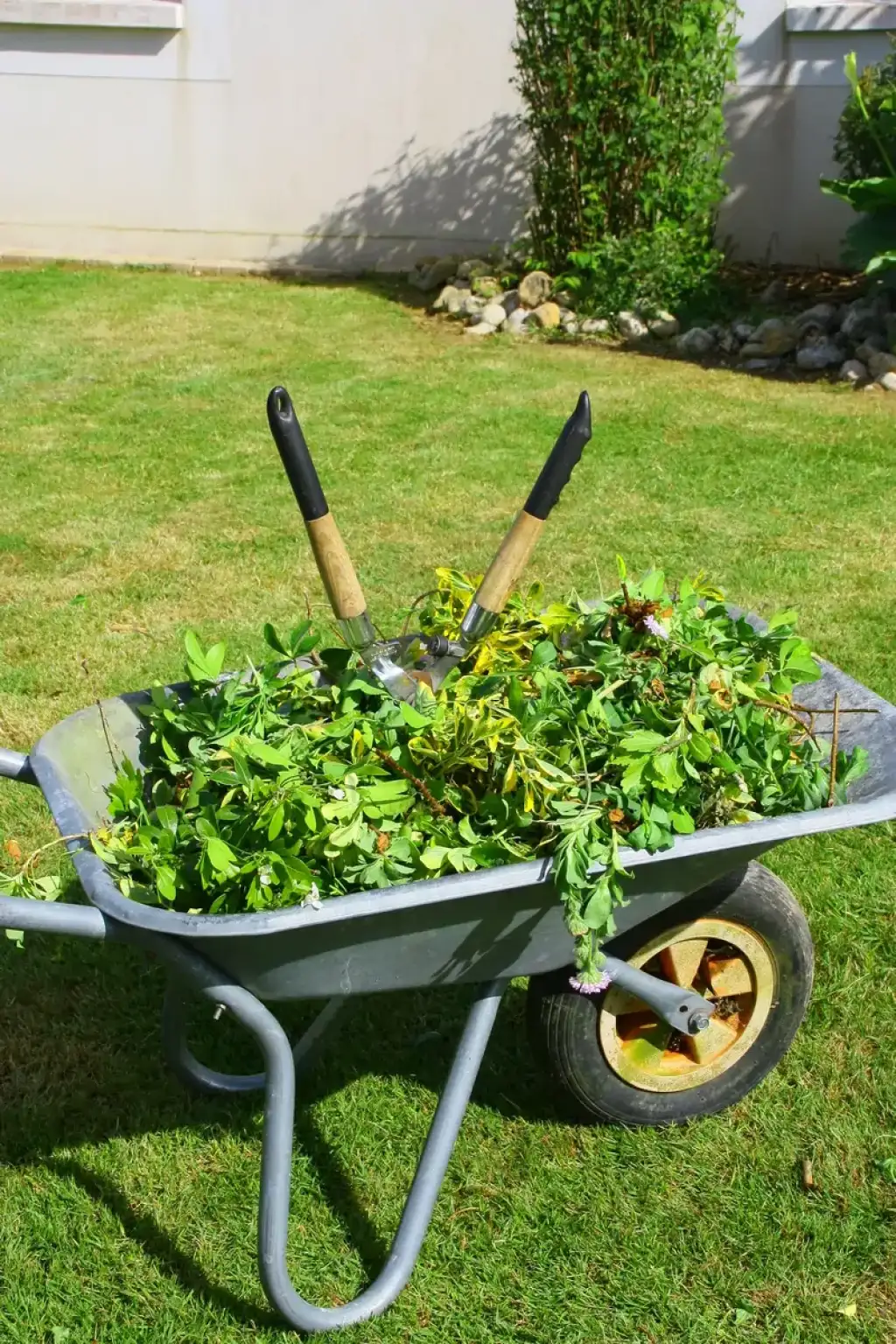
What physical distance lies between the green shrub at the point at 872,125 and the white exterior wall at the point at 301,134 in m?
1.09

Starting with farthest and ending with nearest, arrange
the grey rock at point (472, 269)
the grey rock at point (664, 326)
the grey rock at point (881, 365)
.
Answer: the grey rock at point (472, 269) < the grey rock at point (664, 326) < the grey rock at point (881, 365)

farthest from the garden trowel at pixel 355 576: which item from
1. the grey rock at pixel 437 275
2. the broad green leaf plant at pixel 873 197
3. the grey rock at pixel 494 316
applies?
the grey rock at pixel 437 275

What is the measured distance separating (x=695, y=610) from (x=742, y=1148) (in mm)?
950

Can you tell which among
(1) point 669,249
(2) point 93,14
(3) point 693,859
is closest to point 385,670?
(3) point 693,859

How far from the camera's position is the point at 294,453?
1.79m

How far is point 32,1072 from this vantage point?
2.44m

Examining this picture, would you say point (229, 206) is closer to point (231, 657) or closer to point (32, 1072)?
point (231, 657)

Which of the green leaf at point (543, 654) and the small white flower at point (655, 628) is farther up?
the small white flower at point (655, 628)

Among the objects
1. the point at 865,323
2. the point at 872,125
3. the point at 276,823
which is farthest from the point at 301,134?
the point at 276,823

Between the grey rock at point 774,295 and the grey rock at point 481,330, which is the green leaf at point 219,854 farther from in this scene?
the grey rock at point 774,295

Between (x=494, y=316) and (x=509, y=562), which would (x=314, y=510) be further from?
(x=494, y=316)

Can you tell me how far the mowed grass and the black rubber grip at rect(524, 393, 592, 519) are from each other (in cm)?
111

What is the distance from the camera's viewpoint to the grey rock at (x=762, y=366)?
691cm

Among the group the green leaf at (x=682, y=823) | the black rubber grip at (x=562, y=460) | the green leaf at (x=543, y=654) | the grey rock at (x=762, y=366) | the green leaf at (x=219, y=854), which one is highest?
the black rubber grip at (x=562, y=460)
